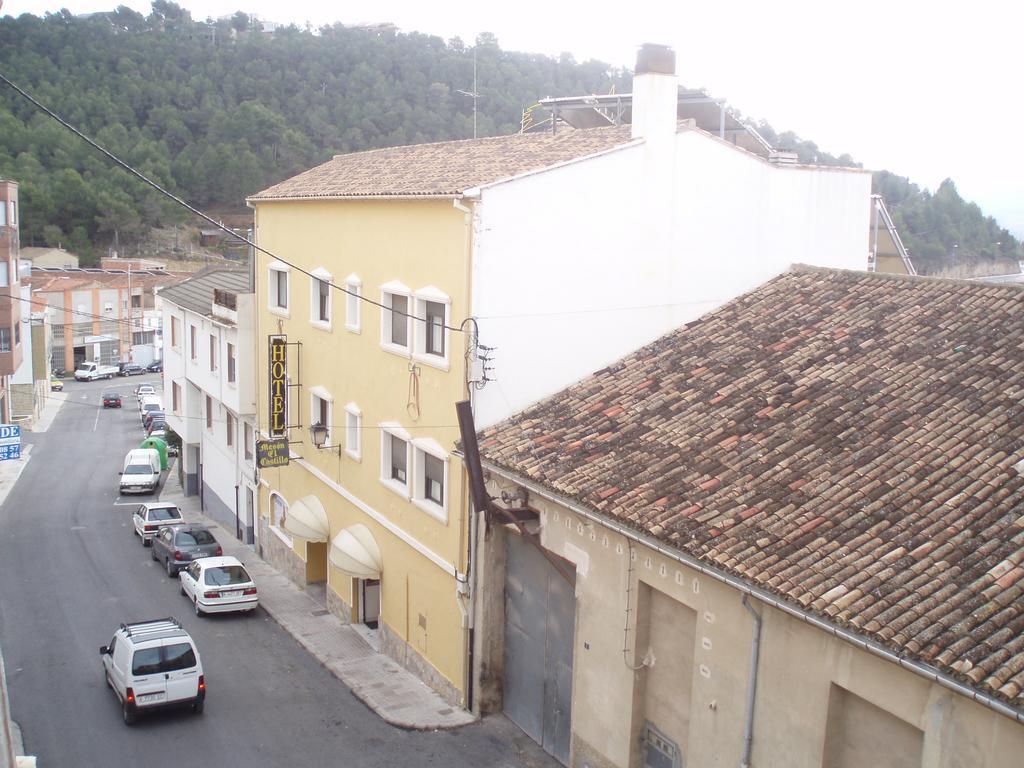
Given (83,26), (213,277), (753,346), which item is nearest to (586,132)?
(753,346)

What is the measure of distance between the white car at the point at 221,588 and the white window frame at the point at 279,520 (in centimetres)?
246

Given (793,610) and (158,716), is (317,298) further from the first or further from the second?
(793,610)

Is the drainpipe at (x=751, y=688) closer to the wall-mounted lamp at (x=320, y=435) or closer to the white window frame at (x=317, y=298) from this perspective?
the white window frame at (x=317, y=298)

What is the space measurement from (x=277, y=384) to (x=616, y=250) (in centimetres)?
989

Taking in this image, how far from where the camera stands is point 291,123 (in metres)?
85.9

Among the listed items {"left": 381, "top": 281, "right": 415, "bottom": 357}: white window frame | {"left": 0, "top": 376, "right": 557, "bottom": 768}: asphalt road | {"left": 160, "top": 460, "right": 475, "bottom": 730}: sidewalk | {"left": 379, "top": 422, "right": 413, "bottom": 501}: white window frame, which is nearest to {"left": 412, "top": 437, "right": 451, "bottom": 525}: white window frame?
{"left": 379, "top": 422, "right": 413, "bottom": 501}: white window frame

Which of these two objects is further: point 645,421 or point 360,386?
point 360,386

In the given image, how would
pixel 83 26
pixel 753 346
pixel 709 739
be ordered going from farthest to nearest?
pixel 83 26
pixel 753 346
pixel 709 739

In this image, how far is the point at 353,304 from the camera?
66.7 ft

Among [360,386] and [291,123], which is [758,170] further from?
[291,123]

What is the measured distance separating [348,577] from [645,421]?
10064 mm

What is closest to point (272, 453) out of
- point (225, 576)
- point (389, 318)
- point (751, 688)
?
point (225, 576)

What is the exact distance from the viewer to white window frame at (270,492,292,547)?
25.6 meters

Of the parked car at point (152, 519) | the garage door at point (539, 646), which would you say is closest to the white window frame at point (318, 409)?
the garage door at point (539, 646)
